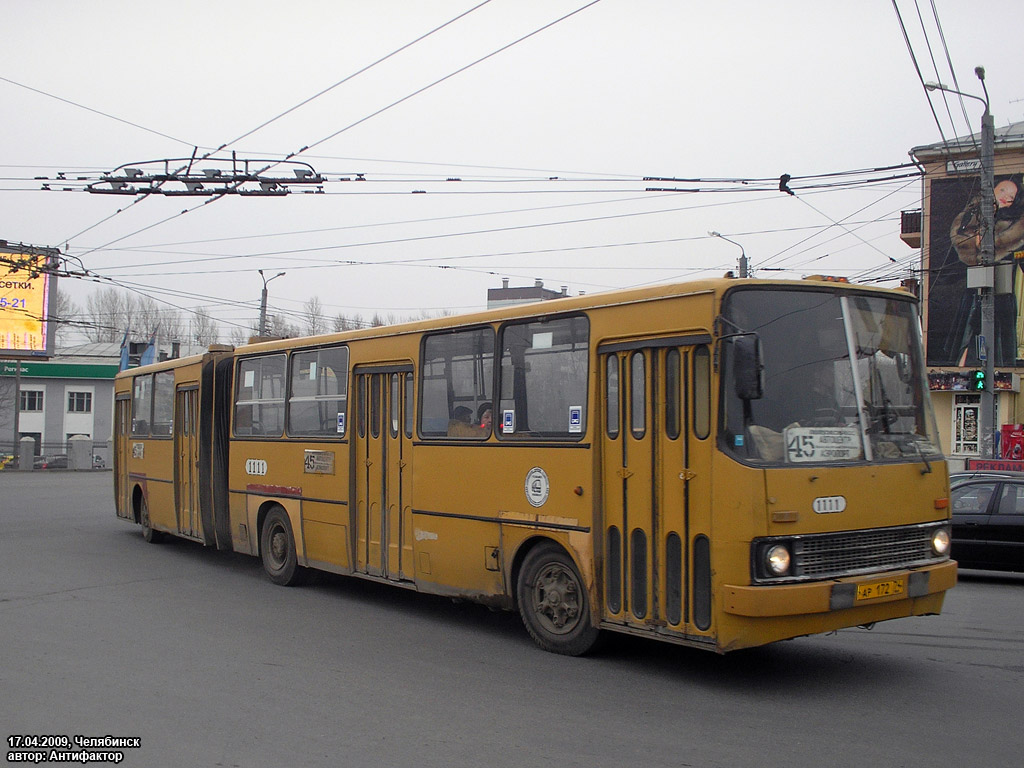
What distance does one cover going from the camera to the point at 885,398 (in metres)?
7.51

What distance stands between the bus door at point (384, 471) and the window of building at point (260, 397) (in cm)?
208

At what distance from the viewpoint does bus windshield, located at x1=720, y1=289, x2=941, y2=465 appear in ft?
22.8

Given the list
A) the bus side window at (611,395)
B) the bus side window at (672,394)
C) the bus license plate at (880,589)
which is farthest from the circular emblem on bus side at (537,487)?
the bus license plate at (880,589)

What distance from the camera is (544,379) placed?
859 centimetres

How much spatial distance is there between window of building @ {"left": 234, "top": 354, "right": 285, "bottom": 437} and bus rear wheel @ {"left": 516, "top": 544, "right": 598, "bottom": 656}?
5260mm

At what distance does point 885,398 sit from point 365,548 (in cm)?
588

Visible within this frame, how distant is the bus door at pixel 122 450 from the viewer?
60.1 ft

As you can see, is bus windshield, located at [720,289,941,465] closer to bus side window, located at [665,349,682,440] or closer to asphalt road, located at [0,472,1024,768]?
bus side window, located at [665,349,682,440]

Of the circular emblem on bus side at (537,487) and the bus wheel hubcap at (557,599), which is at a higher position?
the circular emblem on bus side at (537,487)

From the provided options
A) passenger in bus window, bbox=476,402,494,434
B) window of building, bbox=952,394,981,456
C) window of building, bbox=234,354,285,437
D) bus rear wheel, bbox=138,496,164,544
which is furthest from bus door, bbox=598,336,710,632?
window of building, bbox=952,394,981,456

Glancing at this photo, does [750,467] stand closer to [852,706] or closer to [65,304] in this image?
[852,706]

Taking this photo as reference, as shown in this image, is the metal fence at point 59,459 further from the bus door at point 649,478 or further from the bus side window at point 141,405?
the bus door at point 649,478

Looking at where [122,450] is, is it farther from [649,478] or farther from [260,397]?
[649,478]

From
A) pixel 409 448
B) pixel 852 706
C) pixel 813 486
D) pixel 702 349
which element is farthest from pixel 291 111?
pixel 852 706
